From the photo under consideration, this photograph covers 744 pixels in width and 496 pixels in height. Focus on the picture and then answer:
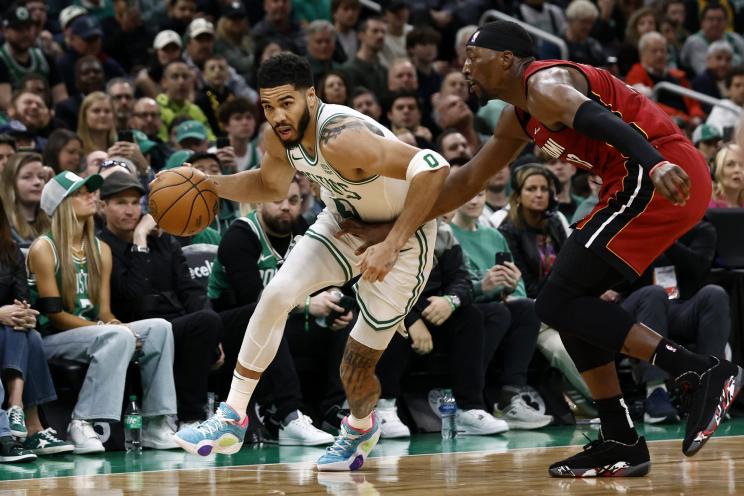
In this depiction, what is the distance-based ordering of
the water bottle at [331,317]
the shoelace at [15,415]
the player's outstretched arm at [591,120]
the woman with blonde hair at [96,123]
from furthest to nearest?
1. the woman with blonde hair at [96,123]
2. the water bottle at [331,317]
3. the shoelace at [15,415]
4. the player's outstretched arm at [591,120]

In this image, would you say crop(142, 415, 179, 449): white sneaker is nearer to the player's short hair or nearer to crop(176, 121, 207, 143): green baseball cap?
the player's short hair

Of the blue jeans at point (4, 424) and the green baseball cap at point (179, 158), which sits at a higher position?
the green baseball cap at point (179, 158)

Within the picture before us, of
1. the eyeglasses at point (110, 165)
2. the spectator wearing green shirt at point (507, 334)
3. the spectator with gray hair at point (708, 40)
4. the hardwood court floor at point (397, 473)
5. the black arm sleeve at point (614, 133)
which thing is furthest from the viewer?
the spectator with gray hair at point (708, 40)

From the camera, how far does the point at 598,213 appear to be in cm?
529

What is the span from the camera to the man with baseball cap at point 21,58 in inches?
441

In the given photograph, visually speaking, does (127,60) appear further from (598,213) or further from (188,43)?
(598,213)

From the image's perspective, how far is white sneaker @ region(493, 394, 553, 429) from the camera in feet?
28.5

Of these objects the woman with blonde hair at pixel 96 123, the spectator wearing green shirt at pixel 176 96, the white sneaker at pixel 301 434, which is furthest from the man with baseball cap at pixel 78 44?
the white sneaker at pixel 301 434

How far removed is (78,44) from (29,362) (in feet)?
18.6

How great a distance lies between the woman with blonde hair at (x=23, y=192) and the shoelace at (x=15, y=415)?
1455mm

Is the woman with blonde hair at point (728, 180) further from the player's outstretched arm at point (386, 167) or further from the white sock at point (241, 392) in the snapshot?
the white sock at point (241, 392)

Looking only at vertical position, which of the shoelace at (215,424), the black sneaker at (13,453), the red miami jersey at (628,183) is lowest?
the black sneaker at (13,453)

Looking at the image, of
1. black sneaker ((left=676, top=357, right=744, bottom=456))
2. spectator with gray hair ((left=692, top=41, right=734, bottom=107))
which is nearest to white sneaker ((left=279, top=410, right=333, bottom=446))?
black sneaker ((left=676, top=357, right=744, bottom=456))

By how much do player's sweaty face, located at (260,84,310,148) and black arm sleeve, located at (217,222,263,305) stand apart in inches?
94.3
